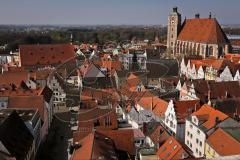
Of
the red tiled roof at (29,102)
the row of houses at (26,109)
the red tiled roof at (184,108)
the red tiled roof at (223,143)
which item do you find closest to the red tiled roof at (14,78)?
the row of houses at (26,109)

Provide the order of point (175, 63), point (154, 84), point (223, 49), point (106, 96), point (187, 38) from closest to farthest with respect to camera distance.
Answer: point (106, 96) → point (154, 84) → point (175, 63) → point (223, 49) → point (187, 38)

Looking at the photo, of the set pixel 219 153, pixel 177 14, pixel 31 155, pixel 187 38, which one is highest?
pixel 177 14

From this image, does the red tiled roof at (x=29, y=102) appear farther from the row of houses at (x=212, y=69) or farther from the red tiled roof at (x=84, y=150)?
the row of houses at (x=212, y=69)

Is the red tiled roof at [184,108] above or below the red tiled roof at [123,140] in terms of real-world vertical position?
above

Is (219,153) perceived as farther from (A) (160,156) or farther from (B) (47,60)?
(B) (47,60)

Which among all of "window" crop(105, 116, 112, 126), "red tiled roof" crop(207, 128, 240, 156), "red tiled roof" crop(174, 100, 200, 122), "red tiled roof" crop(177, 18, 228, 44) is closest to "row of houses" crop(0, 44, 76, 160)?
"window" crop(105, 116, 112, 126)

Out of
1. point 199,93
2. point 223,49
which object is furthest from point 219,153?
point 223,49

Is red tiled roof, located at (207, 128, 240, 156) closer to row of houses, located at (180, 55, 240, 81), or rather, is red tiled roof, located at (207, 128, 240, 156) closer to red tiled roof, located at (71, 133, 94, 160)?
red tiled roof, located at (71, 133, 94, 160)
